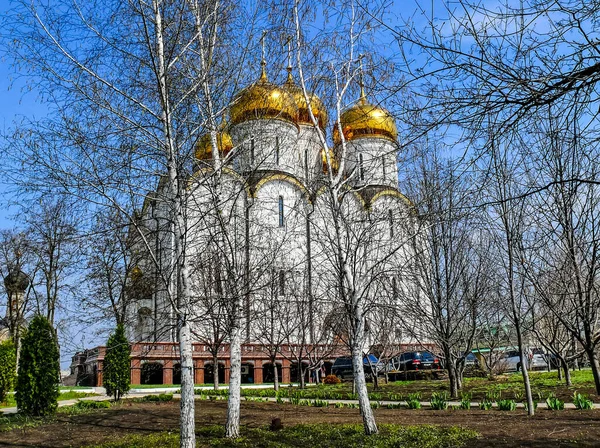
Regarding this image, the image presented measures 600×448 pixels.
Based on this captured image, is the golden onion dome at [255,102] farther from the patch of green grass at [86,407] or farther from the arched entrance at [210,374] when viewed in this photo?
the arched entrance at [210,374]

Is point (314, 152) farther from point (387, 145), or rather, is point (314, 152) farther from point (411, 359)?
point (411, 359)

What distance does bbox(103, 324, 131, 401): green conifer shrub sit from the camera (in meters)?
15.9

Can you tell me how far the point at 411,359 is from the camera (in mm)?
28516

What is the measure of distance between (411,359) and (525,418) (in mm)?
18944

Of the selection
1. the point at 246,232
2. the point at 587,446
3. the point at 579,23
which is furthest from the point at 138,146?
the point at 587,446

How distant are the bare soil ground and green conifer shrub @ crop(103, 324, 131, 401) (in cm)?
304

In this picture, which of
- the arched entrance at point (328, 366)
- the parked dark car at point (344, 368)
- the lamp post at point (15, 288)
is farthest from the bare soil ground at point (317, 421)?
the arched entrance at point (328, 366)

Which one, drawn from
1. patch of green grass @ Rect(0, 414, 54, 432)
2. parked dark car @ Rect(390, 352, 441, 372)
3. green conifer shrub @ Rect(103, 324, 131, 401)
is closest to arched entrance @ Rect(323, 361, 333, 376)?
parked dark car @ Rect(390, 352, 441, 372)

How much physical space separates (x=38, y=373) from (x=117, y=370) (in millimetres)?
3160

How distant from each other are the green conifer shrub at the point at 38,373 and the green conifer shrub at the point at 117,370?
237cm

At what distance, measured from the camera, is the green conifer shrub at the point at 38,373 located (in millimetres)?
12797

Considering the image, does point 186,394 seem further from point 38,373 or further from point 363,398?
point 38,373

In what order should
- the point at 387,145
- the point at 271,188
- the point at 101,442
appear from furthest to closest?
the point at 271,188 < the point at 101,442 < the point at 387,145

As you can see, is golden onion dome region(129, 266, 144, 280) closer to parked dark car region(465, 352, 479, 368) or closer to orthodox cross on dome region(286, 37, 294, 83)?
orthodox cross on dome region(286, 37, 294, 83)
